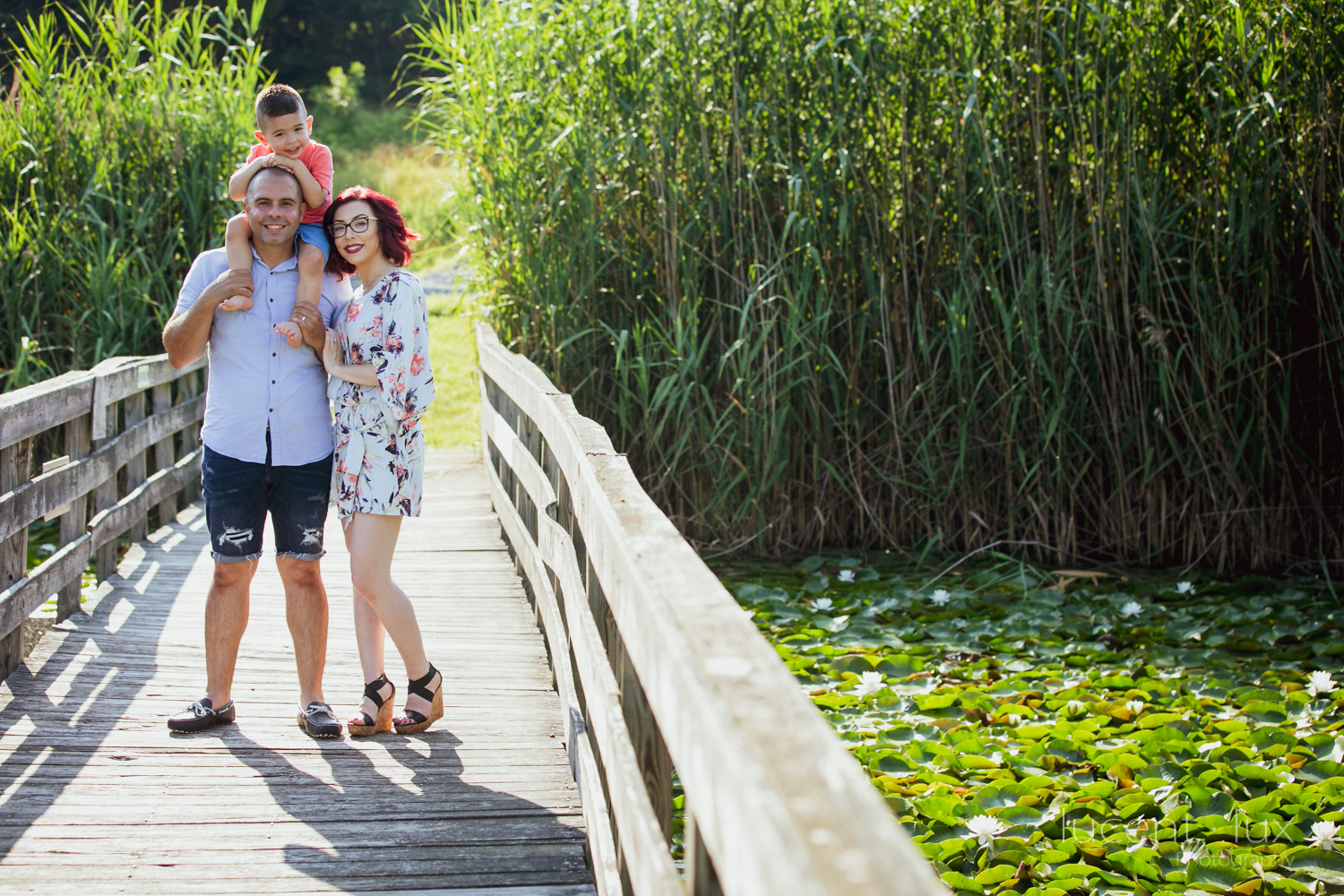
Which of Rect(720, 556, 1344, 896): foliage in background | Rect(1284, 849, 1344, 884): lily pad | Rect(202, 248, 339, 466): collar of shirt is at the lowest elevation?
Rect(720, 556, 1344, 896): foliage in background

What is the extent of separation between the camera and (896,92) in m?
5.69

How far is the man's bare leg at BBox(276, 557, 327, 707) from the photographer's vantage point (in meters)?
3.06

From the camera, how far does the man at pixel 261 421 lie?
9.66 feet

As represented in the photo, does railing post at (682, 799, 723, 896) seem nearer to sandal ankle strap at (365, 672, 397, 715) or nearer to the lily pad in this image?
sandal ankle strap at (365, 672, 397, 715)

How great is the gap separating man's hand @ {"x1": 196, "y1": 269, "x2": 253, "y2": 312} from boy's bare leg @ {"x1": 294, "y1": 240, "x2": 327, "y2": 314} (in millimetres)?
142

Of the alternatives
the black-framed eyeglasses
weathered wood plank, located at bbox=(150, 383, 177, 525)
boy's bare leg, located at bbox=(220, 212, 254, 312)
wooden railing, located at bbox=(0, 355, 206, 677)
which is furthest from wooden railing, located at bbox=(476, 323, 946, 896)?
weathered wood plank, located at bbox=(150, 383, 177, 525)

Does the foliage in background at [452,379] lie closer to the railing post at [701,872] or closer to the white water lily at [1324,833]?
the white water lily at [1324,833]

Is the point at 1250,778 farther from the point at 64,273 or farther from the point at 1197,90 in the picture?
the point at 64,273

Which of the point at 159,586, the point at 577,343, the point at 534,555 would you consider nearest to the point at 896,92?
the point at 577,343

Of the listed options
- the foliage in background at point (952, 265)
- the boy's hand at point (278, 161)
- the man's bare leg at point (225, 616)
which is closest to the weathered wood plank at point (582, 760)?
the man's bare leg at point (225, 616)

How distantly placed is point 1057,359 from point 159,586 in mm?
4141

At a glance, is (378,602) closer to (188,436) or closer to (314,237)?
(314,237)

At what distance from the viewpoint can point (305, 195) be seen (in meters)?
3.05

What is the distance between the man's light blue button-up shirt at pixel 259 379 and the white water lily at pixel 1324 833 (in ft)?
8.78
